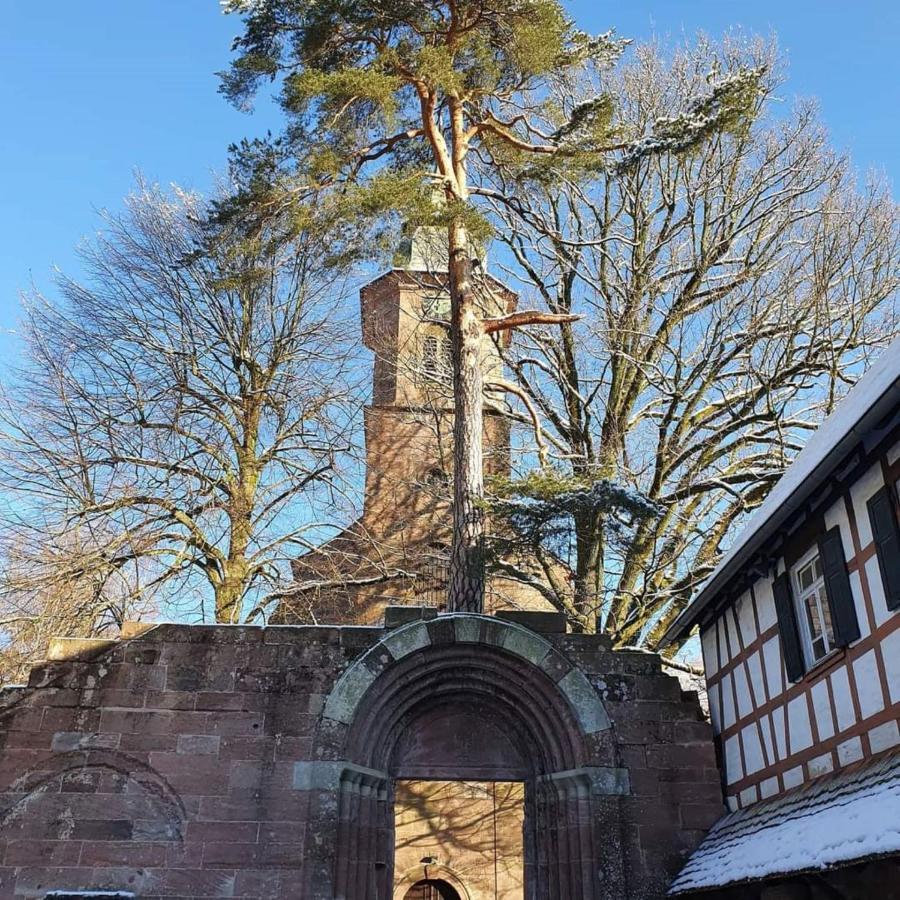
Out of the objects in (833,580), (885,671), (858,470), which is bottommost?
(885,671)

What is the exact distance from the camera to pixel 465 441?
435 inches

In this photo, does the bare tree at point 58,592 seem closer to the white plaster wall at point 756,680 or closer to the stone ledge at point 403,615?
the stone ledge at point 403,615

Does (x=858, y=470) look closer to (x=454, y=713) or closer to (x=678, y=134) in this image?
(x=454, y=713)

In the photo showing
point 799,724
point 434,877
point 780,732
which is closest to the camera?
point 799,724

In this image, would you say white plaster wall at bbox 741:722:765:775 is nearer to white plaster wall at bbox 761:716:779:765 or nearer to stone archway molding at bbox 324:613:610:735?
white plaster wall at bbox 761:716:779:765

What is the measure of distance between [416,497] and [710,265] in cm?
833

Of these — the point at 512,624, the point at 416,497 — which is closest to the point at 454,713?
the point at 512,624

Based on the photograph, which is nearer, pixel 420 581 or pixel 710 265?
pixel 710 265

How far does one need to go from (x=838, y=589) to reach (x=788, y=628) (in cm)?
102

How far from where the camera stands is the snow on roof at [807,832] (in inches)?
197

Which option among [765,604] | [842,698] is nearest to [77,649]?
[765,604]

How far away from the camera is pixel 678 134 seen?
1068 cm

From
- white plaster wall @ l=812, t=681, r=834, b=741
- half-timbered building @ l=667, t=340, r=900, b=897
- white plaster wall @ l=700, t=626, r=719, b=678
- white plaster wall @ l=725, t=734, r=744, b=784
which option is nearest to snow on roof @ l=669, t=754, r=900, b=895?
half-timbered building @ l=667, t=340, r=900, b=897

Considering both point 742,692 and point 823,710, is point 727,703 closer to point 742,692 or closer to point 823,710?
point 742,692
